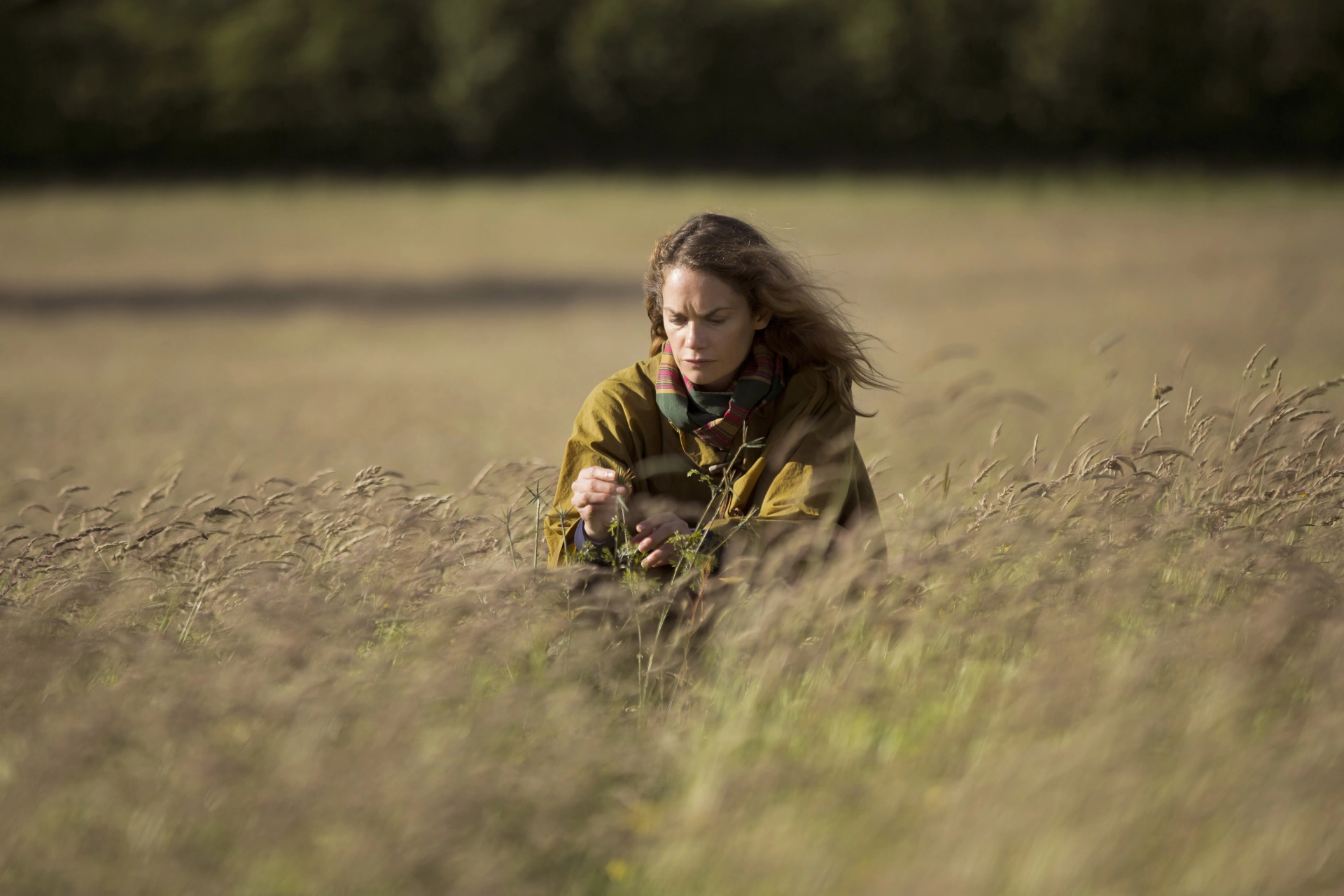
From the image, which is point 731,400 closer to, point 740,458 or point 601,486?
point 740,458

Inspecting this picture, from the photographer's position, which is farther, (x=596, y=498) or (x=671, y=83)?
(x=671, y=83)

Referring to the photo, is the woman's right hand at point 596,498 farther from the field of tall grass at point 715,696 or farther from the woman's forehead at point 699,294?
the woman's forehead at point 699,294

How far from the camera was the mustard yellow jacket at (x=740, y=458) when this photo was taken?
10.3 feet

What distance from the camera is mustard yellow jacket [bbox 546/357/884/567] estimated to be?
3.14 metres

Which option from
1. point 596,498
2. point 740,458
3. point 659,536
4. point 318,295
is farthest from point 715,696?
point 318,295

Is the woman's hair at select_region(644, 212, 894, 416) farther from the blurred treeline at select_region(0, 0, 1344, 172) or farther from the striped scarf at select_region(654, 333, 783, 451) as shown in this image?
the blurred treeline at select_region(0, 0, 1344, 172)

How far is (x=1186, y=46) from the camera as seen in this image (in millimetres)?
37031

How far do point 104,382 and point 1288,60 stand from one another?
115 feet

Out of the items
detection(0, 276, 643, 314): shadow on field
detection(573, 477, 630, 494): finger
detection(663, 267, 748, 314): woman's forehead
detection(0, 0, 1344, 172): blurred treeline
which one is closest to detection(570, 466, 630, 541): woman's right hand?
detection(573, 477, 630, 494): finger

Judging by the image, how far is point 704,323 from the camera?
10.9 ft

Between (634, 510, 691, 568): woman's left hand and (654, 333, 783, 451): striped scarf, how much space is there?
0.38m

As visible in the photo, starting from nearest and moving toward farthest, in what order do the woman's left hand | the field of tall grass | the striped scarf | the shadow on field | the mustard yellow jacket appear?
the field of tall grass → the woman's left hand → the mustard yellow jacket → the striped scarf → the shadow on field

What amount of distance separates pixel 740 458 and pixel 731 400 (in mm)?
181

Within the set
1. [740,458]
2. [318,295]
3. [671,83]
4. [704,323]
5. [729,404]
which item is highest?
[671,83]
